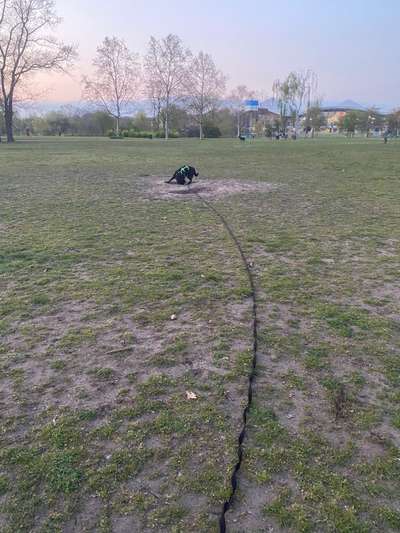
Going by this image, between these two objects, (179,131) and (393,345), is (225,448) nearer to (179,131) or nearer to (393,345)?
(393,345)

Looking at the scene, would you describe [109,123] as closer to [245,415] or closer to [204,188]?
[204,188]

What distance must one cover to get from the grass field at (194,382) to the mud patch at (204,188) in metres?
4.27

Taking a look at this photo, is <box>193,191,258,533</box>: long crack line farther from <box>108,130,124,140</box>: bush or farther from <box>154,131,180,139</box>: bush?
<box>154,131,180,139</box>: bush

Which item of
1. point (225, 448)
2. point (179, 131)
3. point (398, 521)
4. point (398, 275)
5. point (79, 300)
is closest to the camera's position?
point (398, 521)

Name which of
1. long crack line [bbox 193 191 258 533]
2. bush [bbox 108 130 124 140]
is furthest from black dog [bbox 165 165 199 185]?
bush [bbox 108 130 124 140]

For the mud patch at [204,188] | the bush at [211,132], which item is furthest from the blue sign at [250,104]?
the mud patch at [204,188]

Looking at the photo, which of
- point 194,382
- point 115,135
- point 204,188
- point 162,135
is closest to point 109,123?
point 115,135

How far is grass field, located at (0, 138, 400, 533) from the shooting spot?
2107 mm

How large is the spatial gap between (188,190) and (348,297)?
26.1ft

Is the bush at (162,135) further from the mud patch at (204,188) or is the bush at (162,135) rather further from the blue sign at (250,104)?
the mud patch at (204,188)

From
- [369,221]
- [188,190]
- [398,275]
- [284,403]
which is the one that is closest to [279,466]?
[284,403]

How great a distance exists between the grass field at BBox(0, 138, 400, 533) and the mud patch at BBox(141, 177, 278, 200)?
14.0 ft

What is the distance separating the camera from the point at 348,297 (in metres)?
4.57

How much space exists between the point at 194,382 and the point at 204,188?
31.6ft
